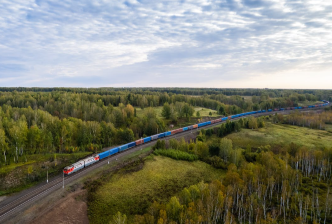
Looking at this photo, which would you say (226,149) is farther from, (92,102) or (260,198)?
(92,102)

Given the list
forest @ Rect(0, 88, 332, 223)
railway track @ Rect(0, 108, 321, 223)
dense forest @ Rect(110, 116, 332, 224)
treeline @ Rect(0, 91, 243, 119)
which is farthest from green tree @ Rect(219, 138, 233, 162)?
treeline @ Rect(0, 91, 243, 119)

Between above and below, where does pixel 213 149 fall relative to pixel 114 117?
below

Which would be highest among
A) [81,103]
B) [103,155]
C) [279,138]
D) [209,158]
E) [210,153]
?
[81,103]

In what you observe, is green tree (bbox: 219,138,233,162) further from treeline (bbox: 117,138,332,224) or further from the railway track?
the railway track

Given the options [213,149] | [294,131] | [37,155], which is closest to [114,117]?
[37,155]

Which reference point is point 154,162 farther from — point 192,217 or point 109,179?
point 192,217

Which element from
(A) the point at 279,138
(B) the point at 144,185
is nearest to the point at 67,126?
(B) the point at 144,185
